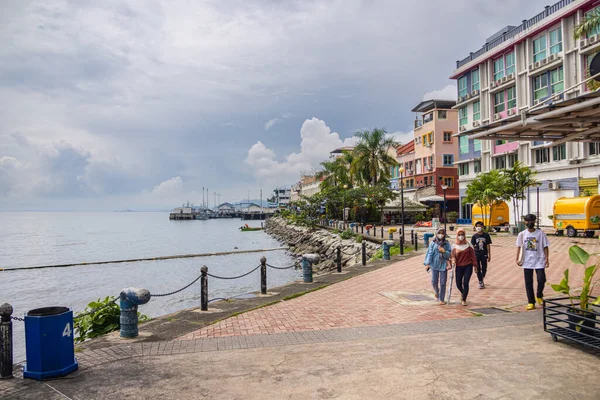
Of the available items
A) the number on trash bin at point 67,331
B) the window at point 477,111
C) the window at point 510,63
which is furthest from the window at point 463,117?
the number on trash bin at point 67,331

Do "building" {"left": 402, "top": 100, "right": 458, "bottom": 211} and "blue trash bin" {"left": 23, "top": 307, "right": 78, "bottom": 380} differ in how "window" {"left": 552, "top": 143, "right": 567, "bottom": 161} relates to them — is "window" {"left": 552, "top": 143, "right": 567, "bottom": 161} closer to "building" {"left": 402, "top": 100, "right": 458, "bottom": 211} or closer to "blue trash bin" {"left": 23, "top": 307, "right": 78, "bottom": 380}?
"building" {"left": 402, "top": 100, "right": 458, "bottom": 211}

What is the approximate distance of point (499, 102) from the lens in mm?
41781

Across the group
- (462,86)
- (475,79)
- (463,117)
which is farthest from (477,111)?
(462,86)

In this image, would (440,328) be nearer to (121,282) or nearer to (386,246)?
(386,246)

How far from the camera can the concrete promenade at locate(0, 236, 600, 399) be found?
5.11 metres

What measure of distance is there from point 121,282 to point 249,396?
24.2 m

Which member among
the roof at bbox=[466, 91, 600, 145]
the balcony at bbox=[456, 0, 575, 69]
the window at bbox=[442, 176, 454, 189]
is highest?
the balcony at bbox=[456, 0, 575, 69]

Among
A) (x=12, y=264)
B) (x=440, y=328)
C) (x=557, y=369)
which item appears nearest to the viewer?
(x=557, y=369)

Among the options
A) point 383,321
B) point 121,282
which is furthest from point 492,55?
point 383,321

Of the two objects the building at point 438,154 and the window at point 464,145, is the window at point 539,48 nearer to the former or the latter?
the window at point 464,145

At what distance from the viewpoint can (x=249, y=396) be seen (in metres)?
5.02

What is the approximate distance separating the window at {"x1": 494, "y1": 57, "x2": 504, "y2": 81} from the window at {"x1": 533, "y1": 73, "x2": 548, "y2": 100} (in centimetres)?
453

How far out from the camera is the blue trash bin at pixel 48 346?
5.68 meters

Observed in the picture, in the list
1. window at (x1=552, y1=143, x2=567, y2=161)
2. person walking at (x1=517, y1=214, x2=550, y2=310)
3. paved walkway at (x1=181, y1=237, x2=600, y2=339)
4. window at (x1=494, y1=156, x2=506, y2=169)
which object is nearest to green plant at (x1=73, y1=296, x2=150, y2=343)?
paved walkway at (x1=181, y1=237, x2=600, y2=339)
